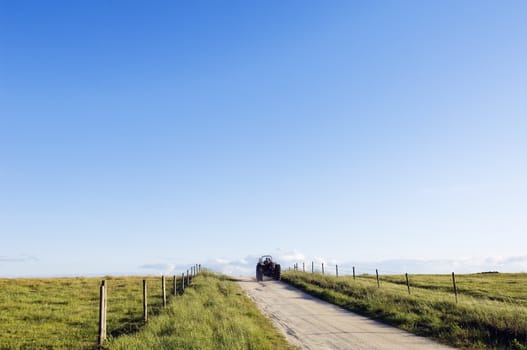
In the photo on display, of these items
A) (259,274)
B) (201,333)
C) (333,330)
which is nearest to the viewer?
(201,333)

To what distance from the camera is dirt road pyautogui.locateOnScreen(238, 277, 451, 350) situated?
1086cm

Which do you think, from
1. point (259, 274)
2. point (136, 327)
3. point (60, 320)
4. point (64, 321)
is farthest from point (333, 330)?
point (259, 274)

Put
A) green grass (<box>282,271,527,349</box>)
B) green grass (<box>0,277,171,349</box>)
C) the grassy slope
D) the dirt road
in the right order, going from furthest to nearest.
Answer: green grass (<box>0,277,171,349</box>)
green grass (<box>282,271,527,349</box>)
the dirt road
the grassy slope

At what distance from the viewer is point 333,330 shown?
42.7ft

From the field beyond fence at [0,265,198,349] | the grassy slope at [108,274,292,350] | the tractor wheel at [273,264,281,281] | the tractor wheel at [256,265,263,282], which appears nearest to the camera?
the grassy slope at [108,274,292,350]

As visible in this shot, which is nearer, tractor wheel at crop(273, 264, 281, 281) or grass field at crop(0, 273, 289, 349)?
grass field at crop(0, 273, 289, 349)

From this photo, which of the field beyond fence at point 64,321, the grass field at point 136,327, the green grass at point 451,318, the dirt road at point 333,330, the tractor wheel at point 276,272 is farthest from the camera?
the tractor wheel at point 276,272

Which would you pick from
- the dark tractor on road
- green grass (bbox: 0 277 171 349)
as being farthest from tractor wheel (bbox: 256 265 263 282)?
green grass (bbox: 0 277 171 349)

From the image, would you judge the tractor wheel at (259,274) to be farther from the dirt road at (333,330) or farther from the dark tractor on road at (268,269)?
the dirt road at (333,330)

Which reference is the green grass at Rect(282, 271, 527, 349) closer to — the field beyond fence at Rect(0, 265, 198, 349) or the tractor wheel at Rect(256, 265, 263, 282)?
the field beyond fence at Rect(0, 265, 198, 349)

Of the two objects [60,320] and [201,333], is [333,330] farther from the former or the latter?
[60,320]

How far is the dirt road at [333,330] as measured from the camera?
10.9 m

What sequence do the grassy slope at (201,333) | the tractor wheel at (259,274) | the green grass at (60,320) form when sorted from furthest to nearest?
1. the tractor wheel at (259,274)
2. the green grass at (60,320)
3. the grassy slope at (201,333)

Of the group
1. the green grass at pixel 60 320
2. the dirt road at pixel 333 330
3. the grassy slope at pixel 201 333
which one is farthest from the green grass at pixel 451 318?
the green grass at pixel 60 320
